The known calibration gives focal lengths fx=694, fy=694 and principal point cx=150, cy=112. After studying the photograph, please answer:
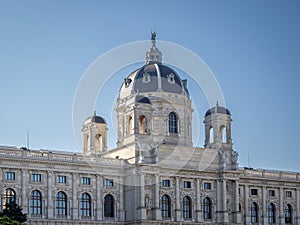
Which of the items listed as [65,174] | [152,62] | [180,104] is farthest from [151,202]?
[152,62]

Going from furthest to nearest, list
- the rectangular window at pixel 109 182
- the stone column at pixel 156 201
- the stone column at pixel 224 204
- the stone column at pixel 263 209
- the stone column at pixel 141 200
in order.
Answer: the stone column at pixel 263 209 < the stone column at pixel 224 204 < the rectangular window at pixel 109 182 < the stone column at pixel 156 201 < the stone column at pixel 141 200

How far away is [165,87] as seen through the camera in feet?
331

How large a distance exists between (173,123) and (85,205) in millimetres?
20610

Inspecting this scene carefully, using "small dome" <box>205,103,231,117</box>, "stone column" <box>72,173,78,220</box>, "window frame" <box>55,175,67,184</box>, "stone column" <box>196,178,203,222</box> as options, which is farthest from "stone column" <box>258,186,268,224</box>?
"window frame" <box>55,175,67,184</box>

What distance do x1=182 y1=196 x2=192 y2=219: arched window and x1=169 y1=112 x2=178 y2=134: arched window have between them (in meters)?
11.2

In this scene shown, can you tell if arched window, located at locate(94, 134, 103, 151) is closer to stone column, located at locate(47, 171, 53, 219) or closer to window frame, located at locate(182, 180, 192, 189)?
window frame, located at locate(182, 180, 192, 189)

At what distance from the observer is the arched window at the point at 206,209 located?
9545 cm

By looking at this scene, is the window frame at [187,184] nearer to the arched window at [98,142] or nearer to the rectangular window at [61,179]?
the arched window at [98,142]

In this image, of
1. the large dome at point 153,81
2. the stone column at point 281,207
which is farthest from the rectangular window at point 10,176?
the stone column at point 281,207

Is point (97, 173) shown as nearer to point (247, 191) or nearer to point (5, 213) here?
point (5, 213)

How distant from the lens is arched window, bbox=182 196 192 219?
3684 inches

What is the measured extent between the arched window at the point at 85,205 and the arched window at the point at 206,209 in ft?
55.3

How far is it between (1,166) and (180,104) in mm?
31315

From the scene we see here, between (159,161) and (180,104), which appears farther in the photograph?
(180,104)
